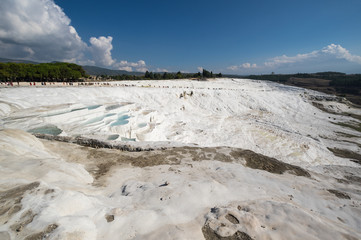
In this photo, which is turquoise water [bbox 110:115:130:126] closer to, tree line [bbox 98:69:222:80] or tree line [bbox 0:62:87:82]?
tree line [bbox 0:62:87:82]

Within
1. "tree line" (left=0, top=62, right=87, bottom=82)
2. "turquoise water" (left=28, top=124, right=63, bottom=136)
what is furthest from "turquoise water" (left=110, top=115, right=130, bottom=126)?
"tree line" (left=0, top=62, right=87, bottom=82)

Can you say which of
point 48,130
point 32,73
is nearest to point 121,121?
point 48,130

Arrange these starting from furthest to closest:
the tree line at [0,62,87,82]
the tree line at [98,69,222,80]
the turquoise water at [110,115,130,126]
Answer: the tree line at [98,69,222,80] < the tree line at [0,62,87,82] < the turquoise water at [110,115,130,126]

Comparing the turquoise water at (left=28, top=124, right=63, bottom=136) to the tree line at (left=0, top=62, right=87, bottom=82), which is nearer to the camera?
the turquoise water at (left=28, top=124, right=63, bottom=136)

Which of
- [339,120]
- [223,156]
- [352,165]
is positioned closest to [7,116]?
[223,156]

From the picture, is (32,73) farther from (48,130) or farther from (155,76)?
(155,76)

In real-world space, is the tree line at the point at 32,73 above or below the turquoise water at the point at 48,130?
above

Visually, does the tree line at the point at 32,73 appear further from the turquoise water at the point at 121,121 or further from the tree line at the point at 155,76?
the turquoise water at the point at 121,121

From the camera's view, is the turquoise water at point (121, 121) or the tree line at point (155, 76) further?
the tree line at point (155, 76)

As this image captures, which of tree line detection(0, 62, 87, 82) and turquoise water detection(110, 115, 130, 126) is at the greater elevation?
tree line detection(0, 62, 87, 82)

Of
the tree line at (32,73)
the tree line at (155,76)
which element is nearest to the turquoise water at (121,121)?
the tree line at (32,73)

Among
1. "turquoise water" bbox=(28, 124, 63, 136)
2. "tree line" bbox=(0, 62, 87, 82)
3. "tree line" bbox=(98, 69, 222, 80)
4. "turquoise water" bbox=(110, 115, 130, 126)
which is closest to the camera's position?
"turquoise water" bbox=(28, 124, 63, 136)

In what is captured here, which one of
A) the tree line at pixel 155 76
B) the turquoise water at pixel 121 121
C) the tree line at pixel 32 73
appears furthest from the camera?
the tree line at pixel 155 76

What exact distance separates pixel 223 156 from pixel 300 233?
5694 mm
